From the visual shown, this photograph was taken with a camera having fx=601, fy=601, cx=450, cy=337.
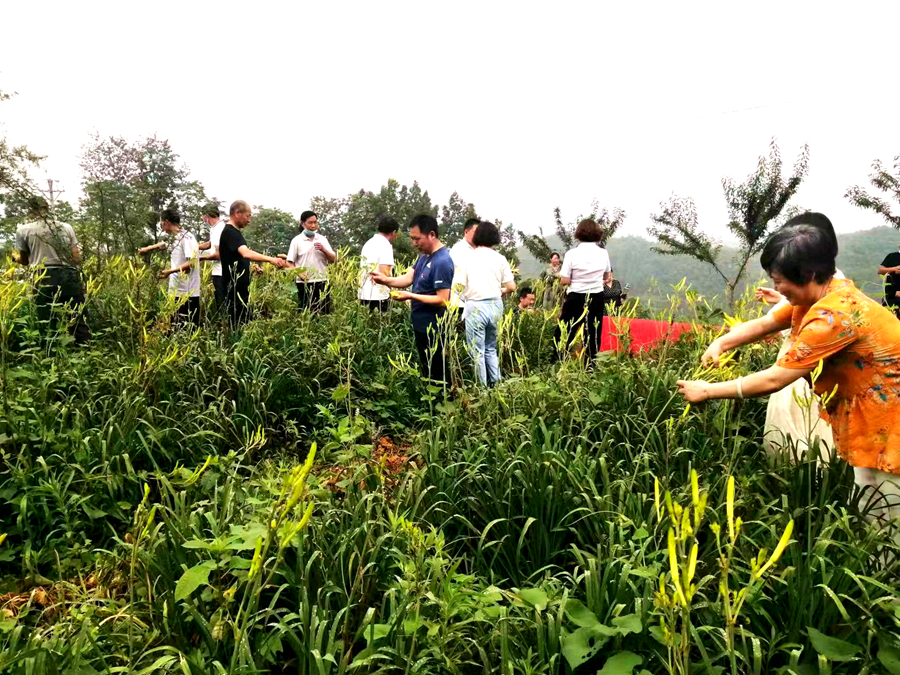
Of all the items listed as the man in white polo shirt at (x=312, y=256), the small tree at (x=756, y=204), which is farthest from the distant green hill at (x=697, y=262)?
the man in white polo shirt at (x=312, y=256)

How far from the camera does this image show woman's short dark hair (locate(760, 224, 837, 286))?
7.23 ft

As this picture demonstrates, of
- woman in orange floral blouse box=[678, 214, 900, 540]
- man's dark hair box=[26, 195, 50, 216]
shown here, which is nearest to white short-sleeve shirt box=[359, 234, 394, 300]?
man's dark hair box=[26, 195, 50, 216]

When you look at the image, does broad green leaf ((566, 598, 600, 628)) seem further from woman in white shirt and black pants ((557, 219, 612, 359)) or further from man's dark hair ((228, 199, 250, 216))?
man's dark hair ((228, 199, 250, 216))

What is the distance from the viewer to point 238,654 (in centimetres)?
167

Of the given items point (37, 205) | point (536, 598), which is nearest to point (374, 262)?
point (37, 205)

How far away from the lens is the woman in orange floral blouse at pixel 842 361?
7.03 feet

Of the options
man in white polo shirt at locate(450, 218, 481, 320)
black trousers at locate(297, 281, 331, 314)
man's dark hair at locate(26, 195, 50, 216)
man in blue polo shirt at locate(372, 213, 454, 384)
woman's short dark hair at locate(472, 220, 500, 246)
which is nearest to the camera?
man in blue polo shirt at locate(372, 213, 454, 384)

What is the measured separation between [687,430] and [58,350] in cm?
419

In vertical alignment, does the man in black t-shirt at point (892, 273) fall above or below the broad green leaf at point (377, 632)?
above

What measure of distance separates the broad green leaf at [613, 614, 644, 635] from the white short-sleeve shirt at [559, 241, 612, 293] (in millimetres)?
4236

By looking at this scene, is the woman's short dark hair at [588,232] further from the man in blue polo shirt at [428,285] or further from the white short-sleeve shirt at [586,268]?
the man in blue polo shirt at [428,285]

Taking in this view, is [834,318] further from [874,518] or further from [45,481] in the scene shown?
[45,481]

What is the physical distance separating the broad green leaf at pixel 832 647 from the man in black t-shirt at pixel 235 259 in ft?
16.6

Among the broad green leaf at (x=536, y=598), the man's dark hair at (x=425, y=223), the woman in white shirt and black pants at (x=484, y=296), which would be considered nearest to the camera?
the broad green leaf at (x=536, y=598)
